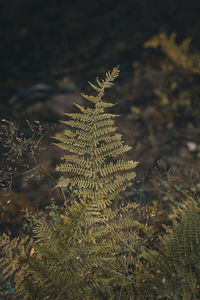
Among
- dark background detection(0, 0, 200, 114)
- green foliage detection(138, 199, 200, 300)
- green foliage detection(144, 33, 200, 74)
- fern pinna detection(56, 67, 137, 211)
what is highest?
dark background detection(0, 0, 200, 114)

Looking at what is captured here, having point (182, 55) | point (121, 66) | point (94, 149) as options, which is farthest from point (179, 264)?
point (121, 66)

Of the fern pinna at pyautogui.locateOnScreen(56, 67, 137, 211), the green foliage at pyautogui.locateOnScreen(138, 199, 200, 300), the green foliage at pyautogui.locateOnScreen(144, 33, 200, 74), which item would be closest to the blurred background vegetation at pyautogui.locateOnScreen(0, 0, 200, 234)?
the green foliage at pyautogui.locateOnScreen(144, 33, 200, 74)

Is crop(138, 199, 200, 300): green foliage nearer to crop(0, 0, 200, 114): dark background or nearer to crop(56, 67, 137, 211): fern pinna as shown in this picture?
crop(56, 67, 137, 211): fern pinna

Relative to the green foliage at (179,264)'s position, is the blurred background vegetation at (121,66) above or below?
above

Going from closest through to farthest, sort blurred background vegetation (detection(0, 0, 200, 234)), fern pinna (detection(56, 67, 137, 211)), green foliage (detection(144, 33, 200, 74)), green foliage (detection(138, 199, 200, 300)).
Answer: green foliage (detection(138, 199, 200, 300))
fern pinna (detection(56, 67, 137, 211))
blurred background vegetation (detection(0, 0, 200, 234))
green foliage (detection(144, 33, 200, 74))

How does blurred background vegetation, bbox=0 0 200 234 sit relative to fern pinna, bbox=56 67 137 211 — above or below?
above

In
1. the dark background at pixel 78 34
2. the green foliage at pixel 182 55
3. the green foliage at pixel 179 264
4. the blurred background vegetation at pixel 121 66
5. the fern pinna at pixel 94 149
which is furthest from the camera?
the dark background at pixel 78 34

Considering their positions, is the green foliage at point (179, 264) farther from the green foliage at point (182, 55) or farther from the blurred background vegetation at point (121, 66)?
the green foliage at point (182, 55)

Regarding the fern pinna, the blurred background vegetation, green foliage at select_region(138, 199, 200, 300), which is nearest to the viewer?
green foliage at select_region(138, 199, 200, 300)

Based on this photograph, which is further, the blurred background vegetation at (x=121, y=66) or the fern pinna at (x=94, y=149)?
the blurred background vegetation at (x=121, y=66)

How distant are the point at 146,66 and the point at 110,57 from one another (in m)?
0.84

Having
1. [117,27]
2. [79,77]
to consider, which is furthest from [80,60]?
Answer: [117,27]

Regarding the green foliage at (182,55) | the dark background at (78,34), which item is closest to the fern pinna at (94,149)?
the green foliage at (182,55)

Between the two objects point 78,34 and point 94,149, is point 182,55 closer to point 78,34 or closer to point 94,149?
point 78,34
